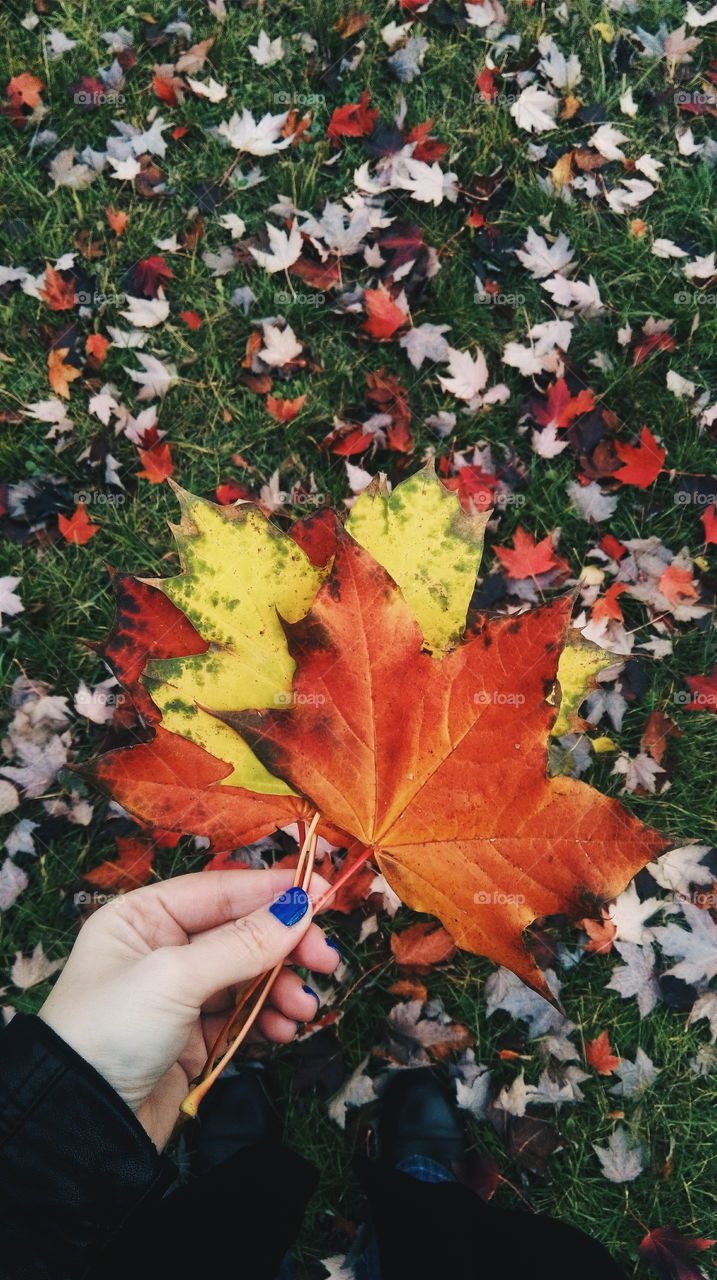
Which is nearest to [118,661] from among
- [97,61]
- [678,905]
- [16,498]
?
[16,498]

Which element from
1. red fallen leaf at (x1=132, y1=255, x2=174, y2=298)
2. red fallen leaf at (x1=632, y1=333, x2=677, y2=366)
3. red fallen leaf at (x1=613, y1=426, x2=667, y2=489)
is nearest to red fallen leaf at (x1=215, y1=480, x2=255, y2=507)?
red fallen leaf at (x1=132, y1=255, x2=174, y2=298)

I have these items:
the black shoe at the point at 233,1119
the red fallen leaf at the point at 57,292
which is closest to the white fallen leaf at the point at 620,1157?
the black shoe at the point at 233,1119

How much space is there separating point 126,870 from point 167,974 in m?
1.29

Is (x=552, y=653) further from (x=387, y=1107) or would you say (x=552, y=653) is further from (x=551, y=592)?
(x=387, y=1107)

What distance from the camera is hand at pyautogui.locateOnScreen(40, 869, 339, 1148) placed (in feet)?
4.86

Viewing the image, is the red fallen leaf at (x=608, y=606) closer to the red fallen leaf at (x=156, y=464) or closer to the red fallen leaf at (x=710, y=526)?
the red fallen leaf at (x=710, y=526)

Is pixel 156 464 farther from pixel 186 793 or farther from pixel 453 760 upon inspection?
pixel 453 760

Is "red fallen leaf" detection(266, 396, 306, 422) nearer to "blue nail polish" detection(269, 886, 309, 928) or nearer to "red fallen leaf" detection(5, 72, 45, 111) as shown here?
"red fallen leaf" detection(5, 72, 45, 111)

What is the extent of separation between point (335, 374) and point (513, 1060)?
2.57 meters

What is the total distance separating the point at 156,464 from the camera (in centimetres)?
304

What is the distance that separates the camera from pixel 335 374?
10.3 feet

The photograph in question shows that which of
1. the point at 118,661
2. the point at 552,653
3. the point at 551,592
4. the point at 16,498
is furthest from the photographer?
the point at 16,498

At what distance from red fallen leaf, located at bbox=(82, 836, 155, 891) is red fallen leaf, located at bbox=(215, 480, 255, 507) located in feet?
4.19

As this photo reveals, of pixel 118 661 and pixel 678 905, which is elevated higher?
pixel 118 661
